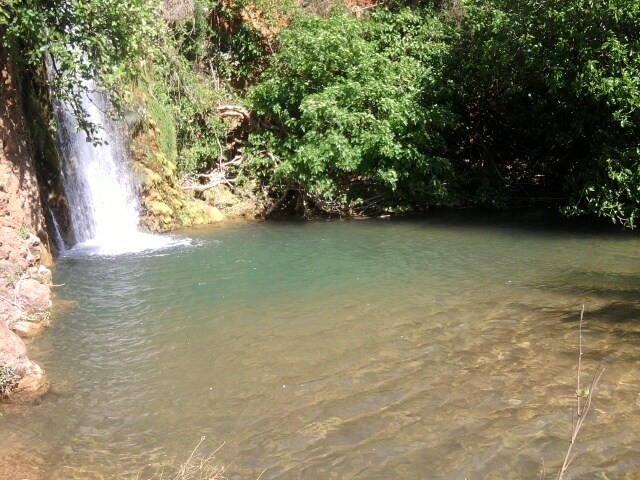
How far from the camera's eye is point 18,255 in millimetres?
9203

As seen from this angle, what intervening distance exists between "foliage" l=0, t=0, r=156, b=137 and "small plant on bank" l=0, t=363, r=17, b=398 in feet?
16.9

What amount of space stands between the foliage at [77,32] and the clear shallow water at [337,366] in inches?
129

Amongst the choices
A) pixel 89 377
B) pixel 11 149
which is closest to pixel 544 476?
pixel 89 377

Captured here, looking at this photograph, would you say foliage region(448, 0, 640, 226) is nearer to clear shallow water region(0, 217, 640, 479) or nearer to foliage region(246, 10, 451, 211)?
foliage region(246, 10, 451, 211)

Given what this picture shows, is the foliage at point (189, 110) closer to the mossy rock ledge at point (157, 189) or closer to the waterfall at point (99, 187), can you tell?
the mossy rock ledge at point (157, 189)

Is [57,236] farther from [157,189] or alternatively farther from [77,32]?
[77,32]

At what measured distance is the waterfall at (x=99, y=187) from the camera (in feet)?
45.0

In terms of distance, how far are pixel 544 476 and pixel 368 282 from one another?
5.74 m

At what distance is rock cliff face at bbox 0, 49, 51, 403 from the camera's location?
622cm

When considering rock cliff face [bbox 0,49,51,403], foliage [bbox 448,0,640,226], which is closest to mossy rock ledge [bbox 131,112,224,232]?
rock cliff face [bbox 0,49,51,403]

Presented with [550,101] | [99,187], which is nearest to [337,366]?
[99,187]

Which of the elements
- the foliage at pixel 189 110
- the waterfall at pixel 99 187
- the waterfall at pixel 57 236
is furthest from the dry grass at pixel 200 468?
the foliage at pixel 189 110

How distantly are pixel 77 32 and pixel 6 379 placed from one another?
20.0ft

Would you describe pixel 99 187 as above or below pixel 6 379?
above
